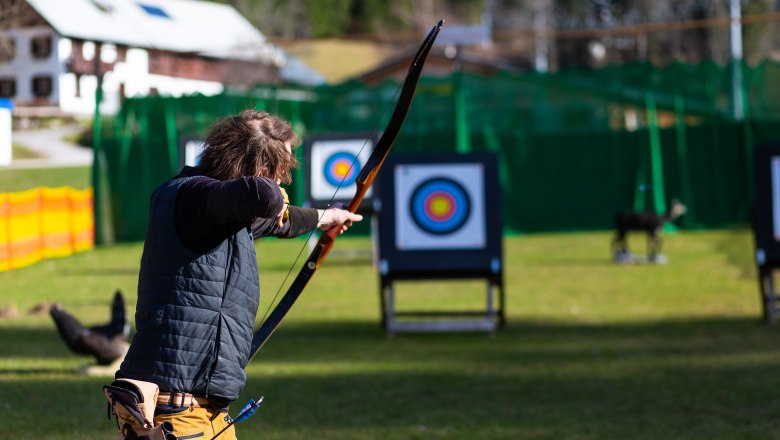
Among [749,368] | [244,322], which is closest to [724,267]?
[749,368]

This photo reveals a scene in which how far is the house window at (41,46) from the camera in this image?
28.2ft

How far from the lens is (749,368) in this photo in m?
8.10

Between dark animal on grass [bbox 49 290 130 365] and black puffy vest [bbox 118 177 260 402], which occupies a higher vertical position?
black puffy vest [bbox 118 177 260 402]

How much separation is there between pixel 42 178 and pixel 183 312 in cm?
1992

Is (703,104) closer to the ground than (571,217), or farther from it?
farther from it

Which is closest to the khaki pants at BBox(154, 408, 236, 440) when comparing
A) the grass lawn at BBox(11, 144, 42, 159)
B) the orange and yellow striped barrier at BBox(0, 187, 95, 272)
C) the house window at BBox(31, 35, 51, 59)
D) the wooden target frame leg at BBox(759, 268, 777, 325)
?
the house window at BBox(31, 35, 51, 59)

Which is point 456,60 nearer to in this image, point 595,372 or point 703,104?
point 703,104

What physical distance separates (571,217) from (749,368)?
42.5 ft

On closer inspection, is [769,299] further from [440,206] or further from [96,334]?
[96,334]

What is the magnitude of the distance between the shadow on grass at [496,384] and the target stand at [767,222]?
28cm

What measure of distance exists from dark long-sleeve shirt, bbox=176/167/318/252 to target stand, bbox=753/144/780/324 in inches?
302

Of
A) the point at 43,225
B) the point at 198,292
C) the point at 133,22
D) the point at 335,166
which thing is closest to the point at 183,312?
the point at 198,292

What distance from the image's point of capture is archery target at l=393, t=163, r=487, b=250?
1087cm

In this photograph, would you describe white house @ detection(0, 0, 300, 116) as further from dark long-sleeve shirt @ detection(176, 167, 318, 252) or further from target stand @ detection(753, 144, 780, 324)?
target stand @ detection(753, 144, 780, 324)
